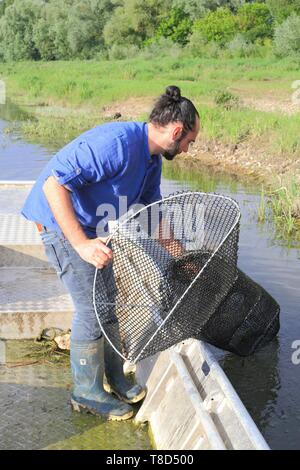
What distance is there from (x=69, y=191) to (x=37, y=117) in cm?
1682

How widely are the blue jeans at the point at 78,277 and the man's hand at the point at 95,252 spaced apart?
0.70 feet

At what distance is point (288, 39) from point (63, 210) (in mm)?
29444

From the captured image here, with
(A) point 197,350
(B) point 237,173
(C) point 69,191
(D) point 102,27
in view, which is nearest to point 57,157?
(C) point 69,191

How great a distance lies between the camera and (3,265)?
520 cm

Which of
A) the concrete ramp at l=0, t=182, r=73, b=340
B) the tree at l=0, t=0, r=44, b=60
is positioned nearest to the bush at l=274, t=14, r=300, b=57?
the tree at l=0, t=0, r=44, b=60

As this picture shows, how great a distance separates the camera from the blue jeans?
3160mm

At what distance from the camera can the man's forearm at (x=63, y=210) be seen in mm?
2904

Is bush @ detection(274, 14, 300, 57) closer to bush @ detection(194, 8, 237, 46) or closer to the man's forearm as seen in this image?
bush @ detection(194, 8, 237, 46)

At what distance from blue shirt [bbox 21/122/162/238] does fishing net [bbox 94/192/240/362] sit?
0.14m

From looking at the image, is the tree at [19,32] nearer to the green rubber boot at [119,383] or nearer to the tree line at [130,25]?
the tree line at [130,25]

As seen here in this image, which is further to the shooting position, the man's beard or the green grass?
the green grass

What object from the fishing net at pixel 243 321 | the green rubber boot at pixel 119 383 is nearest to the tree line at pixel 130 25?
the fishing net at pixel 243 321

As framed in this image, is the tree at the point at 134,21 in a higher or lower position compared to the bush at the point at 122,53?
higher

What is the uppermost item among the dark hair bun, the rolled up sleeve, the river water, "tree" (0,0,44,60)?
the dark hair bun
